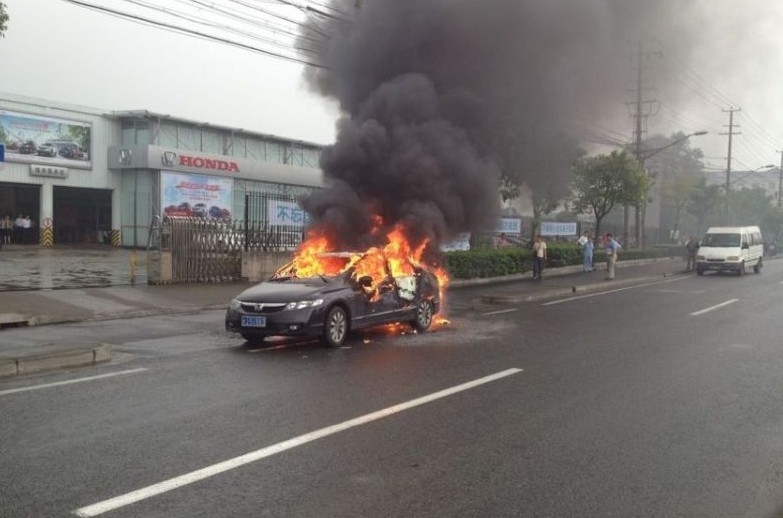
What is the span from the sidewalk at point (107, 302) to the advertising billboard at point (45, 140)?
15662 mm

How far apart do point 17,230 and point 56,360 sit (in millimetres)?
25970

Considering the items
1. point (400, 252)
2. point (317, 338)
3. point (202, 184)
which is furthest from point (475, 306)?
point (202, 184)

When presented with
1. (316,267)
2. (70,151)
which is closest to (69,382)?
(316,267)

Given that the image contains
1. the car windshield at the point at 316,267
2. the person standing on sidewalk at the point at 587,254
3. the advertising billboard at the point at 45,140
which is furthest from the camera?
the advertising billboard at the point at 45,140

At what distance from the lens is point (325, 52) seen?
16.0m

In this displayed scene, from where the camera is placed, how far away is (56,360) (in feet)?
25.4

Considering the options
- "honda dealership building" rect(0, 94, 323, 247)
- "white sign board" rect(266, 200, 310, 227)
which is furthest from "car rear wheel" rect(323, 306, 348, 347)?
"honda dealership building" rect(0, 94, 323, 247)

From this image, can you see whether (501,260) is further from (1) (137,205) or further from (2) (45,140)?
(2) (45,140)

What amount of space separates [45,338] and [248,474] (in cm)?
672

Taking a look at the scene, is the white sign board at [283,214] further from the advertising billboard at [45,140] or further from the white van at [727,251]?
the white van at [727,251]

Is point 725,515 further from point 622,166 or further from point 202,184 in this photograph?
point 202,184

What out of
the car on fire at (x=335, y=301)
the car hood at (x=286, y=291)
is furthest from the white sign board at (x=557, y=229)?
the car hood at (x=286, y=291)

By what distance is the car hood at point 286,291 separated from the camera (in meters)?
9.03

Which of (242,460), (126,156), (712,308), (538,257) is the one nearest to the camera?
(242,460)
